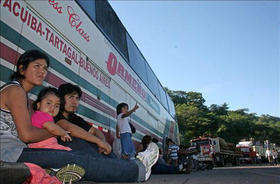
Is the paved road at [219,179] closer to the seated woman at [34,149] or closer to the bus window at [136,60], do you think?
the seated woman at [34,149]

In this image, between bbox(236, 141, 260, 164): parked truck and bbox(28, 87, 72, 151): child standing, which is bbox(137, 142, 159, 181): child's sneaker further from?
bbox(236, 141, 260, 164): parked truck

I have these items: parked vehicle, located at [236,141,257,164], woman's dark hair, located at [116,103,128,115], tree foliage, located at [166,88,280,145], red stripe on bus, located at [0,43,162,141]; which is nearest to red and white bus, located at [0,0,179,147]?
red stripe on bus, located at [0,43,162,141]

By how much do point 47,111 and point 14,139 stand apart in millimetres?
575

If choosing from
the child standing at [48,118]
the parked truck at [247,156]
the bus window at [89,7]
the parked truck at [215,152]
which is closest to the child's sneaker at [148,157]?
the child standing at [48,118]

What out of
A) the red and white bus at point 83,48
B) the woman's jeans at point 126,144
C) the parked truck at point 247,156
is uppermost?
the red and white bus at point 83,48

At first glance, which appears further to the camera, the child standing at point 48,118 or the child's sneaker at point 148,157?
the child's sneaker at point 148,157

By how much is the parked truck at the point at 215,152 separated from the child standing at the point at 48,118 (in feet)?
40.3

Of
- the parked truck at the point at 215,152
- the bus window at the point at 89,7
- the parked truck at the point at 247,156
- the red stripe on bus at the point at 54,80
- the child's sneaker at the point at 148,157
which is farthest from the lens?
the parked truck at the point at 247,156

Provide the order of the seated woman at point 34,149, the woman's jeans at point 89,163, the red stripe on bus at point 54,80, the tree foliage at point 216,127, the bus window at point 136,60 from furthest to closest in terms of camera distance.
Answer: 1. the tree foliage at point 216,127
2. the bus window at point 136,60
3. the red stripe on bus at point 54,80
4. the woman's jeans at point 89,163
5. the seated woman at point 34,149

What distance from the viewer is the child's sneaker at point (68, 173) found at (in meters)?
1.55

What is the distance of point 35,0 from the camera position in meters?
2.59

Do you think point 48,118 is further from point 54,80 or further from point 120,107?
point 120,107

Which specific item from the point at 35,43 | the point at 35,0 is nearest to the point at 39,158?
the point at 35,43

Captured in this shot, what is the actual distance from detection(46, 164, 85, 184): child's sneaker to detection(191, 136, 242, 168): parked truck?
40.7 feet
